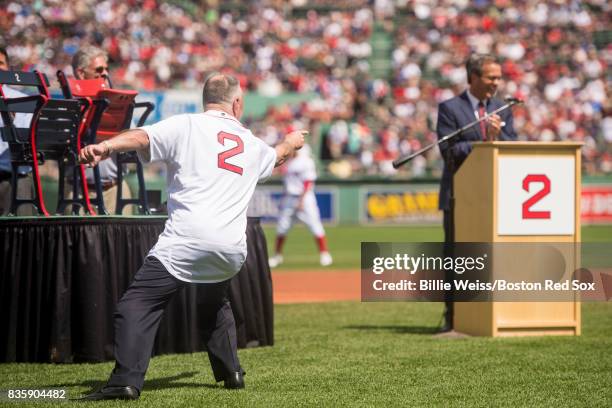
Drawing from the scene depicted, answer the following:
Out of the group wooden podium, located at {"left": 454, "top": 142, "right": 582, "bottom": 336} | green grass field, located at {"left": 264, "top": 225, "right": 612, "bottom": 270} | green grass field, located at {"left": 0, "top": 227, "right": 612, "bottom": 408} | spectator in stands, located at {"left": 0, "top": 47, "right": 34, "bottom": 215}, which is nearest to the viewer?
green grass field, located at {"left": 0, "top": 227, "right": 612, "bottom": 408}

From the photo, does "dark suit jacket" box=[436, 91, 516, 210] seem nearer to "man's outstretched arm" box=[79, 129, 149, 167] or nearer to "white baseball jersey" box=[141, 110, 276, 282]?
"white baseball jersey" box=[141, 110, 276, 282]

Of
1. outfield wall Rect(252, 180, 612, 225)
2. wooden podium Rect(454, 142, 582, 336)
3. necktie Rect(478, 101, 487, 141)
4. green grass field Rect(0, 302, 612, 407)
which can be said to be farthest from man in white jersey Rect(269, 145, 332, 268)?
outfield wall Rect(252, 180, 612, 225)

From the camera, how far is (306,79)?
3350 cm

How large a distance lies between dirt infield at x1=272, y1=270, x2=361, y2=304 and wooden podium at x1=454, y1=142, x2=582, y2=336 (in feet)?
13.1

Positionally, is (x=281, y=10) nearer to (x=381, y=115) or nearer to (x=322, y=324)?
(x=381, y=115)

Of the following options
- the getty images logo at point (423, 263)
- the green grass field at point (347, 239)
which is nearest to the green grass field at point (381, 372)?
the getty images logo at point (423, 263)

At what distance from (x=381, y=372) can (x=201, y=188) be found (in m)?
2.06

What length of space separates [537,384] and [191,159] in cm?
266

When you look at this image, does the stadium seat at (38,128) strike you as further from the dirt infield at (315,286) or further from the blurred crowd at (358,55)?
the blurred crowd at (358,55)

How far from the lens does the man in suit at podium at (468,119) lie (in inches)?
367

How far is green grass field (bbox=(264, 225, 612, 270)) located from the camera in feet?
61.9

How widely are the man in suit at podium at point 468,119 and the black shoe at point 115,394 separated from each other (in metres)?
3.96

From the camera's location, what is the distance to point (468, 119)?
31.2ft

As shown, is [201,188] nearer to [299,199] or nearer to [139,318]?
[139,318]
